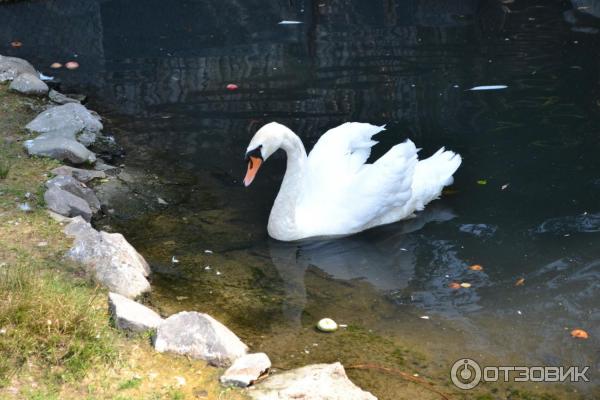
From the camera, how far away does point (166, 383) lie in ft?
16.3

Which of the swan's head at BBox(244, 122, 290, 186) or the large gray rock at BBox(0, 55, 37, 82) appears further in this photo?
the large gray rock at BBox(0, 55, 37, 82)

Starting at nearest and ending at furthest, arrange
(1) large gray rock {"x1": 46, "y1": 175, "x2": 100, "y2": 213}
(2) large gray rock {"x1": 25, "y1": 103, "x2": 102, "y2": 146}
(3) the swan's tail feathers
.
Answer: (1) large gray rock {"x1": 46, "y1": 175, "x2": 100, "y2": 213}
(3) the swan's tail feathers
(2) large gray rock {"x1": 25, "y1": 103, "x2": 102, "y2": 146}

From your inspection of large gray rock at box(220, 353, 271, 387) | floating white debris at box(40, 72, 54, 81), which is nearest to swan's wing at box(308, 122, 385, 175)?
large gray rock at box(220, 353, 271, 387)

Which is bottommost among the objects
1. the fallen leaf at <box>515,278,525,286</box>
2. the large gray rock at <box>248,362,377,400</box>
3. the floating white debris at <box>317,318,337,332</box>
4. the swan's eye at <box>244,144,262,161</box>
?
the floating white debris at <box>317,318,337,332</box>

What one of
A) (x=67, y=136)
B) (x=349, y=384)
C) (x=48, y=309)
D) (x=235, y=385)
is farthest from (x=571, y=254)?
(x=67, y=136)

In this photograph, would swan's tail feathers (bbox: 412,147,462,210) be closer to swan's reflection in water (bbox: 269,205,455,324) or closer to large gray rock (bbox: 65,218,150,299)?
swan's reflection in water (bbox: 269,205,455,324)

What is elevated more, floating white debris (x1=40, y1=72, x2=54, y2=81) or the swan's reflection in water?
floating white debris (x1=40, y1=72, x2=54, y2=81)

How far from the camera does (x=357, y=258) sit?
7141 millimetres

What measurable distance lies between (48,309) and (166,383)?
2.56ft

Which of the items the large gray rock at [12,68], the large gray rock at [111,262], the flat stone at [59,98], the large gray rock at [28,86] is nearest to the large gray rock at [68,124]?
the flat stone at [59,98]

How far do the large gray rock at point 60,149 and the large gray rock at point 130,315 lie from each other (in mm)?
2828

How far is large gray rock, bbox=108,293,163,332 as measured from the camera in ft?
17.6

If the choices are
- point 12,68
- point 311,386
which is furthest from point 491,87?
point 311,386

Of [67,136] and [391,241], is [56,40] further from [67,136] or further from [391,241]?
[391,241]
